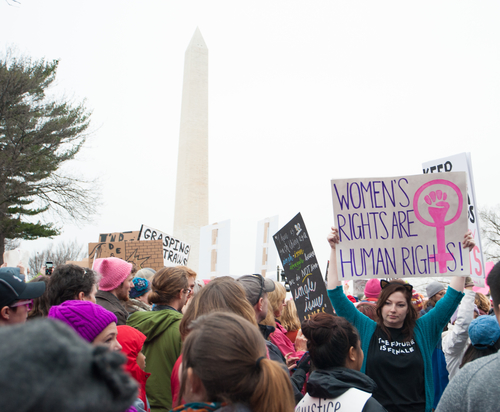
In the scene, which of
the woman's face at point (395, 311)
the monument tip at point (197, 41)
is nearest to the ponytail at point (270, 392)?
the woman's face at point (395, 311)

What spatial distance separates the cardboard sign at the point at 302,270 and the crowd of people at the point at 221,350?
20cm

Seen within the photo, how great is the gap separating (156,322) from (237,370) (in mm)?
1668

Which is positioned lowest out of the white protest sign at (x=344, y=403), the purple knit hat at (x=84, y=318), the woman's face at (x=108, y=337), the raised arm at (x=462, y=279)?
the white protest sign at (x=344, y=403)

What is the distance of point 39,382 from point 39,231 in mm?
21191

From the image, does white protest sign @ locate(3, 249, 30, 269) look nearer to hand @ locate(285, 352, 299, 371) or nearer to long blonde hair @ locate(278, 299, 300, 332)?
long blonde hair @ locate(278, 299, 300, 332)

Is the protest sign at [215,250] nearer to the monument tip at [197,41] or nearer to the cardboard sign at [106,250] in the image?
the cardboard sign at [106,250]

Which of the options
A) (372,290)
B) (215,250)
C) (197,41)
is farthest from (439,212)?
(197,41)

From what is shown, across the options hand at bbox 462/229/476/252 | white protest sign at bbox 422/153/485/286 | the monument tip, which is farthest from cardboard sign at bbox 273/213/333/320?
the monument tip

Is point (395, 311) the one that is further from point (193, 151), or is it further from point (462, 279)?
point (193, 151)

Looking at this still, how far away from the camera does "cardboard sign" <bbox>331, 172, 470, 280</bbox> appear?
3295 millimetres

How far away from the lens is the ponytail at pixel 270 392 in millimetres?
1422

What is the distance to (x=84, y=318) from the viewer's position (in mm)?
2168

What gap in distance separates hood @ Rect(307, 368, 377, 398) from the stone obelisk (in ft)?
58.5

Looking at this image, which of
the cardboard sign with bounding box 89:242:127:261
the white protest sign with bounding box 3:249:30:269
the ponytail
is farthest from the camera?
the cardboard sign with bounding box 89:242:127:261
